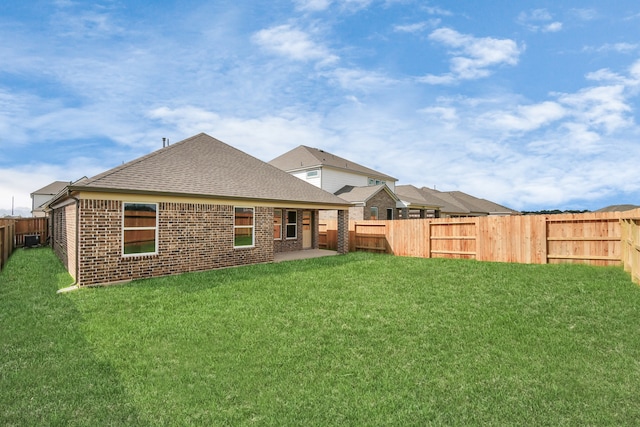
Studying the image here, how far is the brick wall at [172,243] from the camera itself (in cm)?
974

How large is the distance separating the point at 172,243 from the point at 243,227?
306 cm

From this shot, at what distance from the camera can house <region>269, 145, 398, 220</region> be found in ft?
85.4

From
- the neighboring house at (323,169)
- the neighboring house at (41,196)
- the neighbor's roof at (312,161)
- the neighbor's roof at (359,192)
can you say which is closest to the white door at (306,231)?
the neighbor's roof at (359,192)

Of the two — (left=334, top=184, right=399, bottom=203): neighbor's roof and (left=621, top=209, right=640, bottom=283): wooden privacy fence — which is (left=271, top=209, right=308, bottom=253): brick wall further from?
(left=621, top=209, right=640, bottom=283): wooden privacy fence

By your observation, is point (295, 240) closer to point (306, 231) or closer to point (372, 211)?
point (306, 231)

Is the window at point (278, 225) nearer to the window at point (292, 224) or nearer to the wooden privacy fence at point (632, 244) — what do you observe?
the window at point (292, 224)

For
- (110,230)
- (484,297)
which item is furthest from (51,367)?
(484,297)

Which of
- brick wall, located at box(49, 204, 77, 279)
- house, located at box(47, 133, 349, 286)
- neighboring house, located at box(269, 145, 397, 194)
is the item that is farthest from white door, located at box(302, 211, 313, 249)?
brick wall, located at box(49, 204, 77, 279)

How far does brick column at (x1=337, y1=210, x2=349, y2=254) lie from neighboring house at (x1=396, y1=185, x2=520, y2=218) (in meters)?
13.8

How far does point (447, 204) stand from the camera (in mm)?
38719

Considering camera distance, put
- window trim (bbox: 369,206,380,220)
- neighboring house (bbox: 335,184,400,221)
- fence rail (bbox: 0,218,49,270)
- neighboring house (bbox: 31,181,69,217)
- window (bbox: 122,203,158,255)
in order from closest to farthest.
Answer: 1. window (bbox: 122,203,158,255)
2. fence rail (bbox: 0,218,49,270)
3. neighboring house (bbox: 335,184,400,221)
4. window trim (bbox: 369,206,380,220)
5. neighboring house (bbox: 31,181,69,217)

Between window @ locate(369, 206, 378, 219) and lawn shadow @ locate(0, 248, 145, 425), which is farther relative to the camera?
window @ locate(369, 206, 378, 219)

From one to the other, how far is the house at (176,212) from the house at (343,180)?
9.57 m

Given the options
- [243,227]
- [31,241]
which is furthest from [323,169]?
[31,241]
